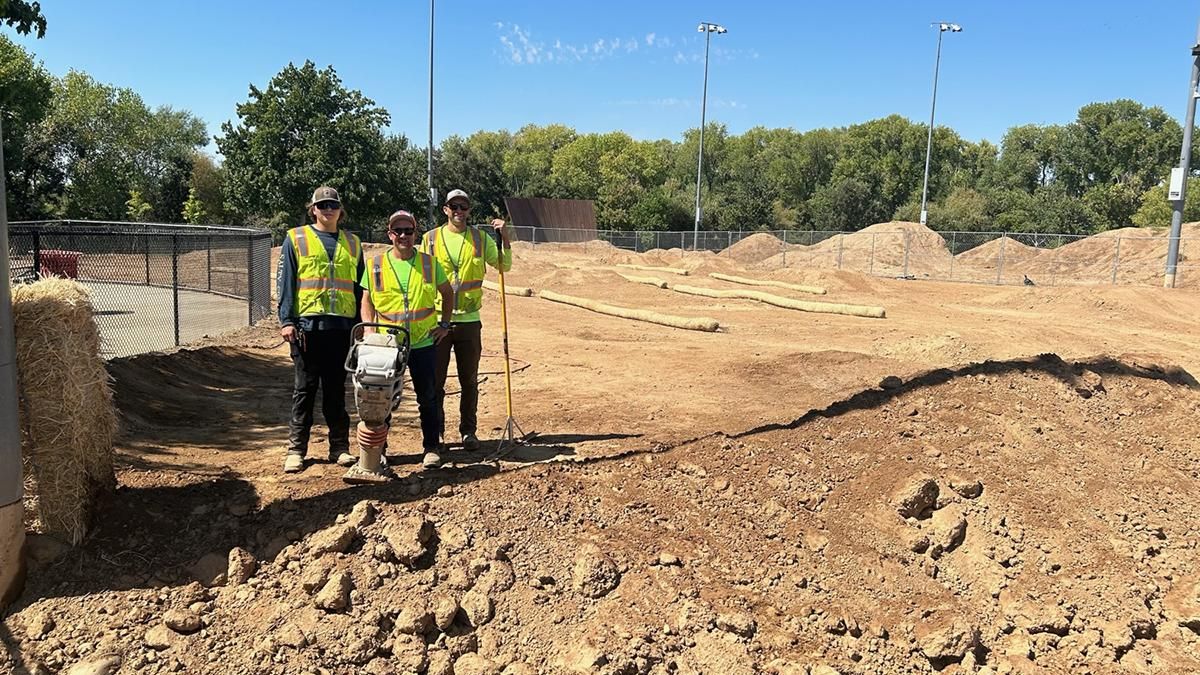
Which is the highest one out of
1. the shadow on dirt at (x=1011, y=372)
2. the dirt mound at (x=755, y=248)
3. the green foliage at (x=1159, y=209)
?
the green foliage at (x=1159, y=209)

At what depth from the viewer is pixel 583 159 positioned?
3460 inches

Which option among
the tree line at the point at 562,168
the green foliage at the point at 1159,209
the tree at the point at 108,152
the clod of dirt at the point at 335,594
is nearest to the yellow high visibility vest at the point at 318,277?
the clod of dirt at the point at 335,594

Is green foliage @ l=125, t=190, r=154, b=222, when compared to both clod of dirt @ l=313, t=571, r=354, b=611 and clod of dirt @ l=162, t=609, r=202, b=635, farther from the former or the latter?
clod of dirt @ l=313, t=571, r=354, b=611

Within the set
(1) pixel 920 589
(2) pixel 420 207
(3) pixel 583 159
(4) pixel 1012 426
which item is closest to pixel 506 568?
(1) pixel 920 589

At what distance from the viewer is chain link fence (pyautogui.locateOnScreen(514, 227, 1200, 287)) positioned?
31562mm

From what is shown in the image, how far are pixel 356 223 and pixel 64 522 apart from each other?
37.6m

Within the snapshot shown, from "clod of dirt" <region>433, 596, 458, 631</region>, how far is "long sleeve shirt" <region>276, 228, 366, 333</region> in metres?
2.09

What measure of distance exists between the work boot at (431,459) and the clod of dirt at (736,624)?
2.19 m

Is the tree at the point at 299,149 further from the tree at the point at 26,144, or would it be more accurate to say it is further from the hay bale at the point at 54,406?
the hay bale at the point at 54,406

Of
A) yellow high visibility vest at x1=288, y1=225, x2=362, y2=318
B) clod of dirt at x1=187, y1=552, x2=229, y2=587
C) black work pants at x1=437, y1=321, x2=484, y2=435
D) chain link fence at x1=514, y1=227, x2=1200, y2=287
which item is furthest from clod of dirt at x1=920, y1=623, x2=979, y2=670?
chain link fence at x1=514, y1=227, x2=1200, y2=287

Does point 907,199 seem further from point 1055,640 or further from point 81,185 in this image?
point 1055,640

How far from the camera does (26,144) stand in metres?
42.6

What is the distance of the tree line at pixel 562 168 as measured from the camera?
3744cm

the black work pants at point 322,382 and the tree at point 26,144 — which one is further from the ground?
the tree at point 26,144
